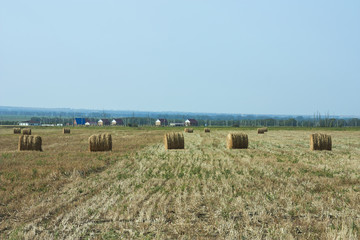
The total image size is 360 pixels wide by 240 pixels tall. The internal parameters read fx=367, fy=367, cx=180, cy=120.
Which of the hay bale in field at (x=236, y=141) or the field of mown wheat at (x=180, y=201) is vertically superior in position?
the hay bale in field at (x=236, y=141)

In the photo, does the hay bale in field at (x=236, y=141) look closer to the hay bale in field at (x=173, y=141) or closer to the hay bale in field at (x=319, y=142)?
the hay bale in field at (x=173, y=141)

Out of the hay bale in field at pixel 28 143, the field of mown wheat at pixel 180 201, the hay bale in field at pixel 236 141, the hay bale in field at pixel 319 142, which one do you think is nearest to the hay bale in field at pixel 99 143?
the hay bale in field at pixel 28 143

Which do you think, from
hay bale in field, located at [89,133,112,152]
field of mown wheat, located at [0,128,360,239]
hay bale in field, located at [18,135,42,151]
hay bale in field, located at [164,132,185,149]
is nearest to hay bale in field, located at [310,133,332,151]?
field of mown wheat, located at [0,128,360,239]

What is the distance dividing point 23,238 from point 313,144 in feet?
70.0

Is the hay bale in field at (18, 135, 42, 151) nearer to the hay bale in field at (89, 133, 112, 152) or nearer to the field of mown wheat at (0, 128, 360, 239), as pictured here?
the hay bale in field at (89, 133, 112, 152)

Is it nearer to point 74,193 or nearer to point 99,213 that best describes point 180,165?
point 74,193

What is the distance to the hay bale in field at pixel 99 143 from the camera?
903 inches

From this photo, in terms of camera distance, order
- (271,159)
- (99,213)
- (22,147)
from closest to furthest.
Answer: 1. (99,213)
2. (271,159)
3. (22,147)

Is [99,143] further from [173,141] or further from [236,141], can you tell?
[236,141]

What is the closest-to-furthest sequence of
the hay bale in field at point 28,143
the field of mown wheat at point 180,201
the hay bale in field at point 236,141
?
the field of mown wheat at point 180,201, the hay bale in field at point 28,143, the hay bale in field at point 236,141

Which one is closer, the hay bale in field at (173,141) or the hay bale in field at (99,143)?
the hay bale in field at (99,143)

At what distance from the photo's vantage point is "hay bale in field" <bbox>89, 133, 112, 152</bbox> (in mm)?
22934

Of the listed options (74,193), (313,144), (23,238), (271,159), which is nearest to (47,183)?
(74,193)

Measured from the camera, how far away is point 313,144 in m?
24.7
